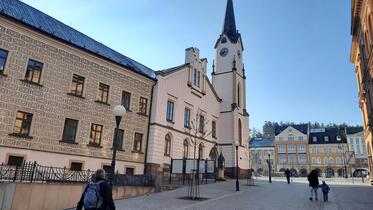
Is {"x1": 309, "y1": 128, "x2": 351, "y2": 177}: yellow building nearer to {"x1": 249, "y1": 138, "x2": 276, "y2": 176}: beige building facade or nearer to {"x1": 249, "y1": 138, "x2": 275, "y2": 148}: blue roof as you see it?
{"x1": 249, "y1": 138, "x2": 275, "y2": 148}: blue roof

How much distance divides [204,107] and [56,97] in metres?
19.9

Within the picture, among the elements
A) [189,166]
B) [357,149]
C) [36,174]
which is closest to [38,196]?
[36,174]

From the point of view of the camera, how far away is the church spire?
1729 inches

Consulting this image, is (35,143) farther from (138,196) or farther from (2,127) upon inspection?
(138,196)

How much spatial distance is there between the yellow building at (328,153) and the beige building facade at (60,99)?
69960 millimetres

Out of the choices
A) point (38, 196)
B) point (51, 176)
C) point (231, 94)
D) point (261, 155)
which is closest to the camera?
point (38, 196)

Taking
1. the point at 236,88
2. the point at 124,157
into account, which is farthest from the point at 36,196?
the point at 236,88

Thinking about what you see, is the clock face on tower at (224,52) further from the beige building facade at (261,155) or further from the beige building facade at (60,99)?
the beige building facade at (261,155)

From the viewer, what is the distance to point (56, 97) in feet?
63.8

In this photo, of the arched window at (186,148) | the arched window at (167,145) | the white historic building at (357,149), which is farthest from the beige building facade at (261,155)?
the arched window at (167,145)

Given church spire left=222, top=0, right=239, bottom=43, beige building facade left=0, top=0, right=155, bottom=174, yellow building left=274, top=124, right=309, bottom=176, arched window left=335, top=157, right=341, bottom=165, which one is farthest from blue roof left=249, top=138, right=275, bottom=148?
beige building facade left=0, top=0, right=155, bottom=174

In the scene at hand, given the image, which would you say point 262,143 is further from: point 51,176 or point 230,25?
point 51,176

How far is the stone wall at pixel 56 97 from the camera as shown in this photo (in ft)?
56.2

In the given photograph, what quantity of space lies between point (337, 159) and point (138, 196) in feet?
256
